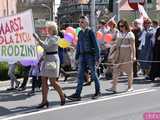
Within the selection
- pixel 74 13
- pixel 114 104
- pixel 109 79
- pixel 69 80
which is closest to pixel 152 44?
pixel 109 79

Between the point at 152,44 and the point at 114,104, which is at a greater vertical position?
the point at 152,44

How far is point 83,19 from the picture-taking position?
1227cm

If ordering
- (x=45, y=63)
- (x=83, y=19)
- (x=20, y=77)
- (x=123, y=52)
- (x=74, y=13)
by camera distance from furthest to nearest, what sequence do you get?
(x=74, y=13), (x=20, y=77), (x=123, y=52), (x=83, y=19), (x=45, y=63)

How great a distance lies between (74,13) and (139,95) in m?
43.5

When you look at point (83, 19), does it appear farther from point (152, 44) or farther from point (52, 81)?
point (152, 44)

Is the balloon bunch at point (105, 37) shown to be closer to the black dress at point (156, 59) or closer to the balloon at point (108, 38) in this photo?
the balloon at point (108, 38)

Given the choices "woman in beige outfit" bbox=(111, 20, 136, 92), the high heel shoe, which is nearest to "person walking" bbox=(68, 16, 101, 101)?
the high heel shoe

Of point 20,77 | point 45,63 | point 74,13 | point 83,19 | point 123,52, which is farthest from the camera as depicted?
point 74,13

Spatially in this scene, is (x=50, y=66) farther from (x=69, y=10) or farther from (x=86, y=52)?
(x=69, y=10)

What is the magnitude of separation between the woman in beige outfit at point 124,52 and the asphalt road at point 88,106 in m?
0.46

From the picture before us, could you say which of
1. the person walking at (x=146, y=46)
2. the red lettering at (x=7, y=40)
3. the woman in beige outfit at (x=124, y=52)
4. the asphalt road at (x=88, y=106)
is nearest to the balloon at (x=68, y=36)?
the asphalt road at (x=88, y=106)

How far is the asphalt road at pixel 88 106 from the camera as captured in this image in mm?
10508

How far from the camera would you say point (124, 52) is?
13586 millimetres

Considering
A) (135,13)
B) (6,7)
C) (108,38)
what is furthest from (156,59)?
(6,7)
